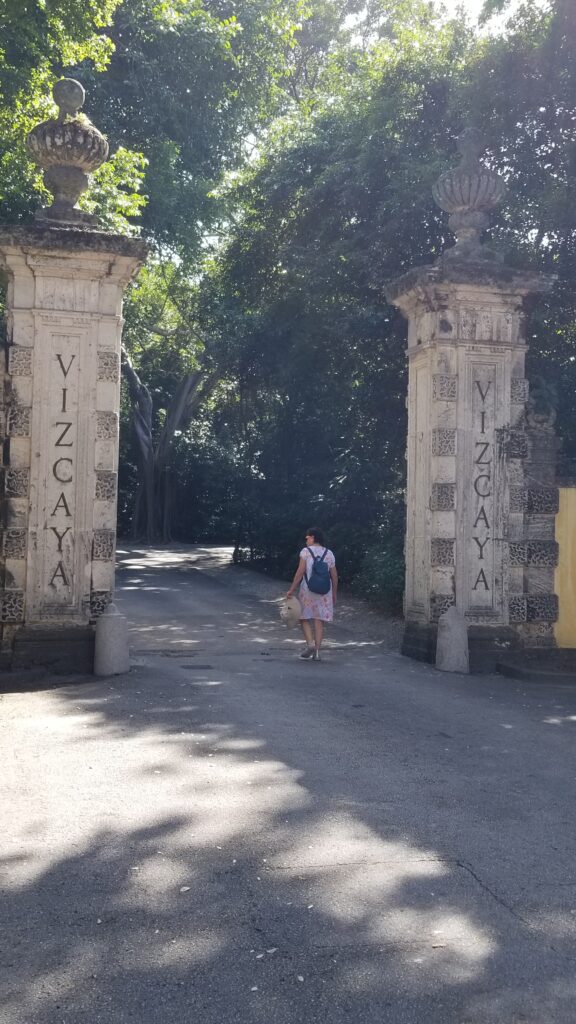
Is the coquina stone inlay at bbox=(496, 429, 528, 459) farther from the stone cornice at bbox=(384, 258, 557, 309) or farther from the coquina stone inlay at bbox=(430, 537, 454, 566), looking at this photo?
the stone cornice at bbox=(384, 258, 557, 309)

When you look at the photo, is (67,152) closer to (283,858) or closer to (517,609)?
(517,609)

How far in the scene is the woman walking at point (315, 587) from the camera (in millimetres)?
10805

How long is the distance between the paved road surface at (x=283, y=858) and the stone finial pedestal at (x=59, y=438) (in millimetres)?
1014

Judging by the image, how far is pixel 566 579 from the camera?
1081cm

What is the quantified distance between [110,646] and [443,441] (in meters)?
4.12

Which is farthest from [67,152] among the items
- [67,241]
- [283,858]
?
[283,858]

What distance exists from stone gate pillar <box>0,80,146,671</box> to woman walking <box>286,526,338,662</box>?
2313 mm

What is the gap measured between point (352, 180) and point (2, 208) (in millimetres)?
5604

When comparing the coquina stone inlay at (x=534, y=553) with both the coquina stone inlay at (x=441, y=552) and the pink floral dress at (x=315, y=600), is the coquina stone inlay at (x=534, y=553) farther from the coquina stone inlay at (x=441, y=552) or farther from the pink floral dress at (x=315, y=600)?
the pink floral dress at (x=315, y=600)

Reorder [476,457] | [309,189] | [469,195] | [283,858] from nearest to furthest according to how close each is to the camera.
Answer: [283,858] → [476,457] → [469,195] → [309,189]

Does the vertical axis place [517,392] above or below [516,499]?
above

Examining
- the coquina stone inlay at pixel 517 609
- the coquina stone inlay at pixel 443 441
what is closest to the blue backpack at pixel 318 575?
the coquina stone inlay at pixel 443 441

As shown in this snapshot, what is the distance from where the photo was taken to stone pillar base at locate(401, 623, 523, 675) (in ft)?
34.4

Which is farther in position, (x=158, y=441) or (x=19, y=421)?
(x=158, y=441)
